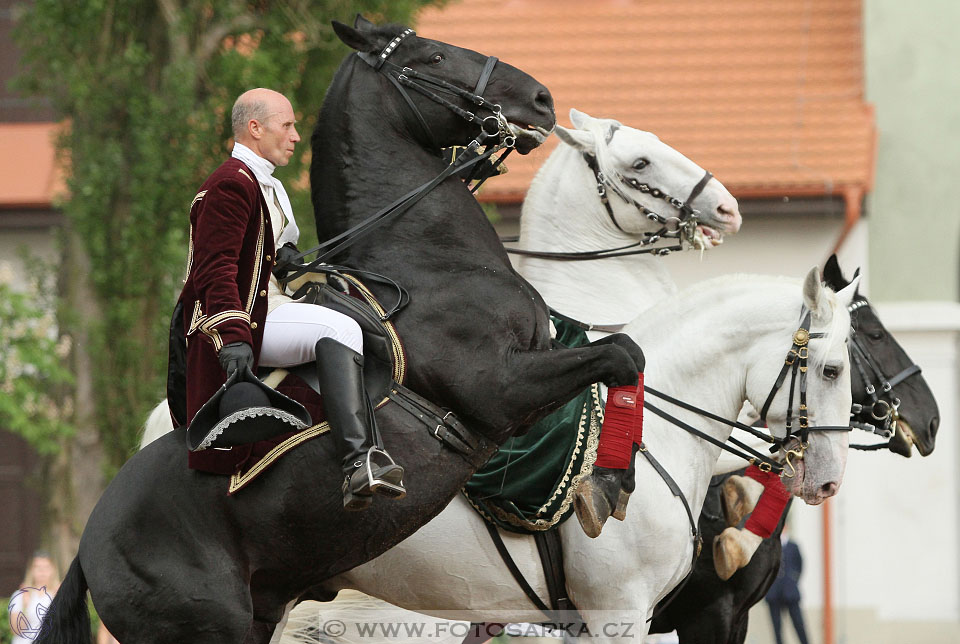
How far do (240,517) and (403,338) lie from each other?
70cm

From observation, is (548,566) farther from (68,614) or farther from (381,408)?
(68,614)

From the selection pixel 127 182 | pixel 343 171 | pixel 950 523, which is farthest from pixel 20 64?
pixel 950 523

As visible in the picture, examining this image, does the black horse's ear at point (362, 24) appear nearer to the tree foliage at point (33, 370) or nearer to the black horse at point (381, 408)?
the black horse at point (381, 408)

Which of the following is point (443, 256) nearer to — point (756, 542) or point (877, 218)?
point (756, 542)

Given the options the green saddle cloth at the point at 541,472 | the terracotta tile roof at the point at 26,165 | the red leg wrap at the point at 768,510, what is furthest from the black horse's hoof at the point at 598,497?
the terracotta tile roof at the point at 26,165

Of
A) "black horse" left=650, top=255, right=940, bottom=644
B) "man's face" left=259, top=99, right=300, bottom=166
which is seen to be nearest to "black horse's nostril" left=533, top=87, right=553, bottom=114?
"man's face" left=259, top=99, right=300, bottom=166

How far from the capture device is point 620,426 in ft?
13.0

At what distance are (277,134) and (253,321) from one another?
60cm

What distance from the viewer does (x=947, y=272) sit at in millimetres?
12219

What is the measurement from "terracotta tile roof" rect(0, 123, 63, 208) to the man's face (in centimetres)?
898

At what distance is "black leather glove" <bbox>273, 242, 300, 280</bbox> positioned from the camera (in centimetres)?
407

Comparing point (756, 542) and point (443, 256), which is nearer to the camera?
point (443, 256)

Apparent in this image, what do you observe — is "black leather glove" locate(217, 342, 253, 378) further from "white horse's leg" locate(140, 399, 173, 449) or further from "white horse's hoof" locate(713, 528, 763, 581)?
"white horse's hoof" locate(713, 528, 763, 581)

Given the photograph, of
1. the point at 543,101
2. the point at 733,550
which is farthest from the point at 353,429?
the point at 733,550
